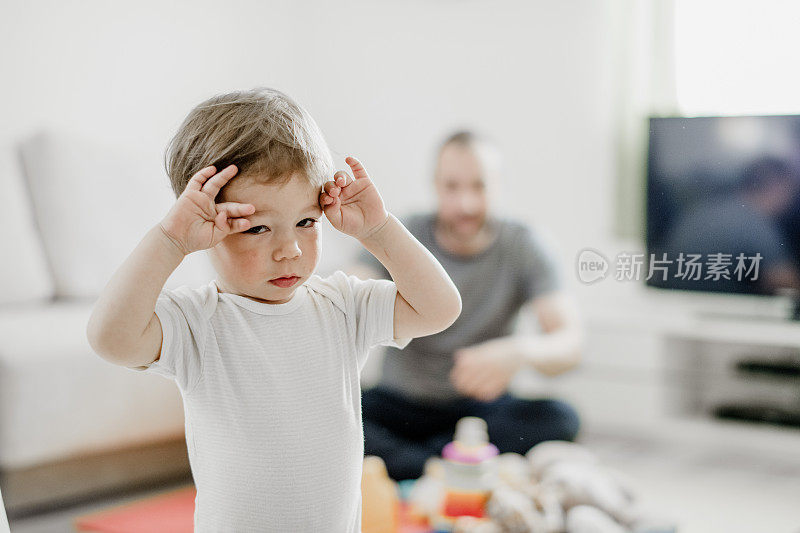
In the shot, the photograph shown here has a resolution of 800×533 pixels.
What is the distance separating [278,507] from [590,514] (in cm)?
60

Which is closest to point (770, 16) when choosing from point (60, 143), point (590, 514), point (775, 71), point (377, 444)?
point (775, 71)

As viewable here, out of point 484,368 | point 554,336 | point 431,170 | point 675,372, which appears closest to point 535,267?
point 554,336

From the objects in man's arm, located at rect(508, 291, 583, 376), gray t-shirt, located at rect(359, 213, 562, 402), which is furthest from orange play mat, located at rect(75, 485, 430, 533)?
man's arm, located at rect(508, 291, 583, 376)

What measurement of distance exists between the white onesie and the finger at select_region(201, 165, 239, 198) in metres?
0.09

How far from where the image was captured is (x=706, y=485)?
1551mm

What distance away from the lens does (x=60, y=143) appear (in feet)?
3.22

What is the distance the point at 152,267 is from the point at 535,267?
0.96 meters

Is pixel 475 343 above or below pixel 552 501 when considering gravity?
above

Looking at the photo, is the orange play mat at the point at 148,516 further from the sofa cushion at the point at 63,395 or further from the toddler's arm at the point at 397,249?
the toddler's arm at the point at 397,249

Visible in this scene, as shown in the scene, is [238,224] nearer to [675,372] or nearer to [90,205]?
[90,205]

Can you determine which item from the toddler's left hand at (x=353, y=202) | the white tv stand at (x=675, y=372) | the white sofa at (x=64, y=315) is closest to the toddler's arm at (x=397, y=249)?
the toddler's left hand at (x=353, y=202)

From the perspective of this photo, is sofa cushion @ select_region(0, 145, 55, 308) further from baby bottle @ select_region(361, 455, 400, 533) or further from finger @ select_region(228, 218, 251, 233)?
finger @ select_region(228, 218, 251, 233)

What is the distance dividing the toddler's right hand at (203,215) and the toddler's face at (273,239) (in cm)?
2

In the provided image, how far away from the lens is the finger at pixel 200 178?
0.54 metres
